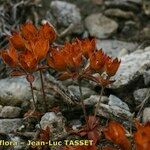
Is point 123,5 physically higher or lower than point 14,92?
higher

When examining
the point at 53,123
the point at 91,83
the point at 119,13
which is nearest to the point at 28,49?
the point at 53,123

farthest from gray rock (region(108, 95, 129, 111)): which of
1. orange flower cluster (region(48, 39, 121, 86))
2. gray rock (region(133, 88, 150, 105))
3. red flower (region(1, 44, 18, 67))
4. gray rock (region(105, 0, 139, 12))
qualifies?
gray rock (region(105, 0, 139, 12))

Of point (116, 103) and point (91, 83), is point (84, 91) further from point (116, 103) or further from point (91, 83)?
point (116, 103)

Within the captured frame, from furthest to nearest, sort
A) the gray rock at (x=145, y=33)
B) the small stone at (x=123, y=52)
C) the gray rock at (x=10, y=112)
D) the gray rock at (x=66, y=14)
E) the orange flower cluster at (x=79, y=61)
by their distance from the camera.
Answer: the gray rock at (x=66, y=14)
the gray rock at (x=145, y=33)
the small stone at (x=123, y=52)
the gray rock at (x=10, y=112)
the orange flower cluster at (x=79, y=61)

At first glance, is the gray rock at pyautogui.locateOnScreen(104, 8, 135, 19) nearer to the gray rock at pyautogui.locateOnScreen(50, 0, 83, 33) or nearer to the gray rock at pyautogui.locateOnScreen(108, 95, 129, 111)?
the gray rock at pyautogui.locateOnScreen(50, 0, 83, 33)

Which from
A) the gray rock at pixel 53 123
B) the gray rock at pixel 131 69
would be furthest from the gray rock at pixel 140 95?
the gray rock at pixel 53 123

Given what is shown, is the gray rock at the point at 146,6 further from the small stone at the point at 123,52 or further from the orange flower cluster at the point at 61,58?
the orange flower cluster at the point at 61,58

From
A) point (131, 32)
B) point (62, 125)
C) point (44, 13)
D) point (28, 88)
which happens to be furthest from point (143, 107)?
point (44, 13)

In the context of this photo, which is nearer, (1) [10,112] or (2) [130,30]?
(1) [10,112]
